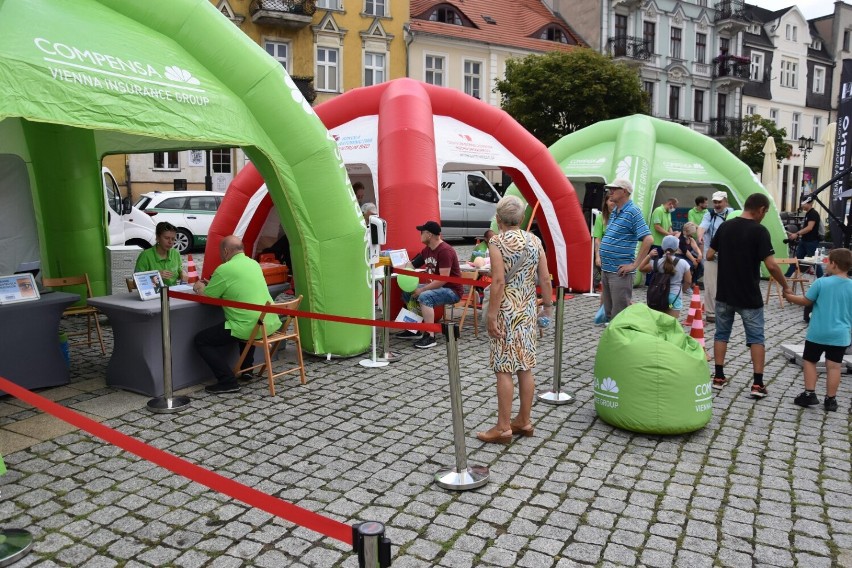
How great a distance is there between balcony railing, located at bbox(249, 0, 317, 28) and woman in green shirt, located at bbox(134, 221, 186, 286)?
68.0 ft

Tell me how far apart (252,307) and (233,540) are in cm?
256

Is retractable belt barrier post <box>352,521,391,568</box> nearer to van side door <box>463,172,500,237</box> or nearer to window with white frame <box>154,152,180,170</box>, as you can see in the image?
van side door <box>463,172,500,237</box>

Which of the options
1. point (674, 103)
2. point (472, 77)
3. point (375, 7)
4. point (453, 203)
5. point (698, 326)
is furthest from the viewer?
point (674, 103)

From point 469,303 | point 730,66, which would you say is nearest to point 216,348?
point 469,303

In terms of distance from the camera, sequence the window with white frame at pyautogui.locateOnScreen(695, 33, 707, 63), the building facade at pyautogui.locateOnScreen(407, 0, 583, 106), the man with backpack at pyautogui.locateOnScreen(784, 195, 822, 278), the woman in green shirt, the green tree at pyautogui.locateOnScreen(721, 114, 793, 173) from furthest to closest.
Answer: the window with white frame at pyautogui.locateOnScreen(695, 33, 707, 63) < the green tree at pyautogui.locateOnScreen(721, 114, 793, 173) < the building facade at pyautogui.locateOnScreen(407, 0, 583, 106) < the man with backpack at pyautogui.locateOnScreen(784, 195, 822, 278) < the woman in green shirt

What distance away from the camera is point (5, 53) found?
4.43 meters

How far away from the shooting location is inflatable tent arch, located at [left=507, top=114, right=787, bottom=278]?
42.9 ft

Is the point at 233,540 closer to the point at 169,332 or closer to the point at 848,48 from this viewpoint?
the point at 169,332

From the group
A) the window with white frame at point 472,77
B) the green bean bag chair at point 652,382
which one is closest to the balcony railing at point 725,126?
the window with white frame at point 472,77

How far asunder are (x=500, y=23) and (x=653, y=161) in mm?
22379

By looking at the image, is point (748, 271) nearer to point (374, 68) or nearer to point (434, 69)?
point (374, 68)

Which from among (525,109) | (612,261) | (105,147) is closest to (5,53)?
(105,147)

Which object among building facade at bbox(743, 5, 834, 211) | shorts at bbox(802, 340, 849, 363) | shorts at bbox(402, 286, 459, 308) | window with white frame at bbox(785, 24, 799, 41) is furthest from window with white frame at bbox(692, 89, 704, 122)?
shorts at bbox(802, 340, 849, 363)

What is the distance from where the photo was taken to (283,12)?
26.1 m
